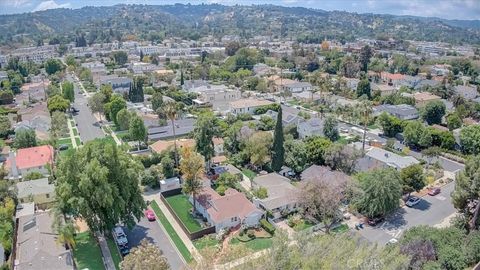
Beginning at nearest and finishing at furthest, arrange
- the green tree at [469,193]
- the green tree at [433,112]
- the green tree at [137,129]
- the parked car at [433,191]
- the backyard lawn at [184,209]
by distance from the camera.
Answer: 1. the green tree at [469,193]
2. the backyard lawn at [184,209]
3. the parked car at [433,191]
4. the green tree at [137,129]
5. the green tree at [433,112]

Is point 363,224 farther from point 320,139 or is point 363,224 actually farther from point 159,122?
point 159,122

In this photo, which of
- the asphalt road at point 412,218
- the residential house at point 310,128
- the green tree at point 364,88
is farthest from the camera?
the green tree at point 364,88

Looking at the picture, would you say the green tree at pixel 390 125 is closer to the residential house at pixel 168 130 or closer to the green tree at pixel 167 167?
the residential house at pixel 168 130

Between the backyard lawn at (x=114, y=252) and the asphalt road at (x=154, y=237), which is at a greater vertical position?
the backyard lawn at (x=114, y=252)

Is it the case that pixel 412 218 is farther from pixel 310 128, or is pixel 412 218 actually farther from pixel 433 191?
pixel 310 128

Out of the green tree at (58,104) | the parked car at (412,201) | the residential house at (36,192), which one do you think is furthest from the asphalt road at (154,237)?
the green tree at (58,104)

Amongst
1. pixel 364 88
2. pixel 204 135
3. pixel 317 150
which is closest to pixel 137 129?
pixel 204 135

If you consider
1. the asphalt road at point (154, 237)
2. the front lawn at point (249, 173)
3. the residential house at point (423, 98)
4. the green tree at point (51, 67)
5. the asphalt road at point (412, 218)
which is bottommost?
the asphalt road at point (412, 218)

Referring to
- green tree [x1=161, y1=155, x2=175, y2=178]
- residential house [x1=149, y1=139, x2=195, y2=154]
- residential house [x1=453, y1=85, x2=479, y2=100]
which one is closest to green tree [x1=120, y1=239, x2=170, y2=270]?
green tree [x1=161, y1=155, x2=175, y2=178]
